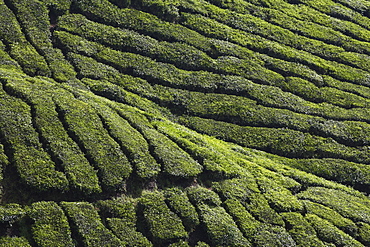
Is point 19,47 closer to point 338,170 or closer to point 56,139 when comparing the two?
point 56,139

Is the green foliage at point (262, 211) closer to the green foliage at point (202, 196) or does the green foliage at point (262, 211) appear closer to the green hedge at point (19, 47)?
the green foliage at point (202, 196)

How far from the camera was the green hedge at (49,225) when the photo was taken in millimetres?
28219

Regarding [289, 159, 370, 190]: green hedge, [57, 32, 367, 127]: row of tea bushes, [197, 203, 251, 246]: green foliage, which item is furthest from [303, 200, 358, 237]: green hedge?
[57, 32, 367, 127]: row of tea bushes

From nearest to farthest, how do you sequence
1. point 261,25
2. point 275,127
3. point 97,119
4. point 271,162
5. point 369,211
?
point 97,119, point 369,211, point 271,162, point 275,127, point 261,25

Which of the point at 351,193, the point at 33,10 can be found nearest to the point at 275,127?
the point at 351,193

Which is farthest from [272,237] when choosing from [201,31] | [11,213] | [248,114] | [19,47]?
[19,47]

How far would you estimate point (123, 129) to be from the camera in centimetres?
3694

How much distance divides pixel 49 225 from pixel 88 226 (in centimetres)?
227

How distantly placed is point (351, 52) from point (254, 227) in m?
32.9

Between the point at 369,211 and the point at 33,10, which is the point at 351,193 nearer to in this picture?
the point at 369,211

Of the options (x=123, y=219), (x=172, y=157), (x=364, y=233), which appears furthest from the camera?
(x=364, y=233)

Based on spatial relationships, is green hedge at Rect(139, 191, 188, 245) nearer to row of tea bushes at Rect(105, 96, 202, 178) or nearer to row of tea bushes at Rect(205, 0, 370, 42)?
row of tea bushes at Rect(105, 96, 202, 178)

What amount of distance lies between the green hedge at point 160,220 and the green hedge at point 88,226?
2428 millimetres

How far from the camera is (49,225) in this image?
2881 centimetres
